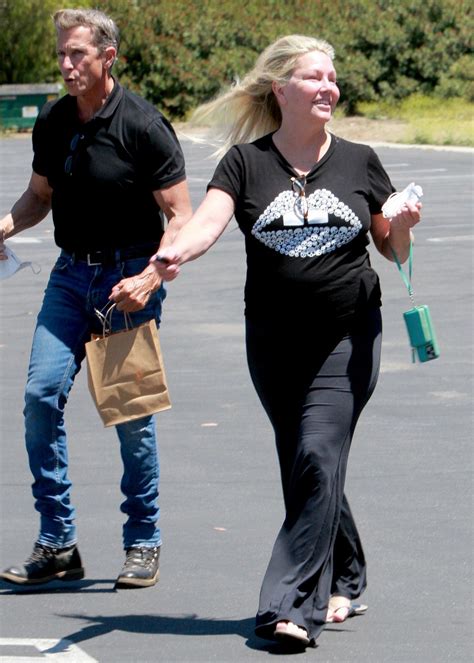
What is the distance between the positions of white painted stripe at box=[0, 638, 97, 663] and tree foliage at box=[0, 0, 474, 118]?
42.1 m

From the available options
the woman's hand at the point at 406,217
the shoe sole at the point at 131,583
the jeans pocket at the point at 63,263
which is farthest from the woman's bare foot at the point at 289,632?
the jeans pocket at the point at 63,263

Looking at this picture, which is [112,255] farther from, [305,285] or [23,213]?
[305,285]

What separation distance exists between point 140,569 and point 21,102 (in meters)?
39.2

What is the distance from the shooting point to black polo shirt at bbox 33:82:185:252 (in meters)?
5.35

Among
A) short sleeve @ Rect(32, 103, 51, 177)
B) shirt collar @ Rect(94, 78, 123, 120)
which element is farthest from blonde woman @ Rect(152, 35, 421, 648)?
short sleeve @ Rect(32, 103, 51, 177)

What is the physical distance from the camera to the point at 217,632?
490cm

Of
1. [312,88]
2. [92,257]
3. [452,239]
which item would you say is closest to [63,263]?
[92,257]

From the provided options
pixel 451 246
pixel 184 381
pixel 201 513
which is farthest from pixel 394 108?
pixel 201 513

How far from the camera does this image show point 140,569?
215 inches

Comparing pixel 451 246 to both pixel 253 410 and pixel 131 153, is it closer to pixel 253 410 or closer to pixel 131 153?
pixel 253 410

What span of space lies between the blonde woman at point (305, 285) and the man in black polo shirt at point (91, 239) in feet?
1.94

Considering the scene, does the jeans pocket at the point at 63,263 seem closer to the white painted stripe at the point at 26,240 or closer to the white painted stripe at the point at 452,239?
the white painted stripe at the point at 452,239

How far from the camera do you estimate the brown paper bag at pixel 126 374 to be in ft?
17.1

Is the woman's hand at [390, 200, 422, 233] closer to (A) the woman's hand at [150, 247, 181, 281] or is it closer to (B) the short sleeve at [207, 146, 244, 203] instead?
(B) the short sleeve at [207, 146, 244, 203]
